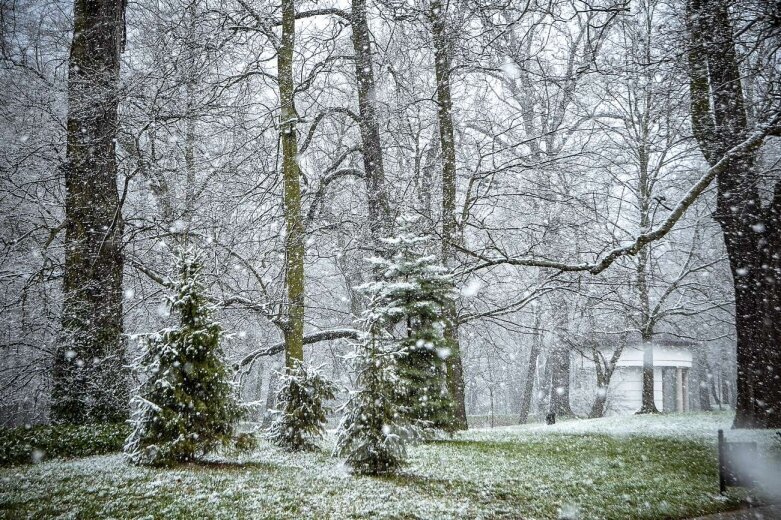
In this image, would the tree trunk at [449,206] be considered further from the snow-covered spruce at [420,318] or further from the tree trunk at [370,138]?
the tree trunk at [370,138]

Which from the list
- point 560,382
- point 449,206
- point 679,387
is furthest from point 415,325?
point 679,387

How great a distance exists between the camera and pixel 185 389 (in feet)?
23.6

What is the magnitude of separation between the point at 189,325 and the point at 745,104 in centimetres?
1111

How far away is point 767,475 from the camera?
765cm

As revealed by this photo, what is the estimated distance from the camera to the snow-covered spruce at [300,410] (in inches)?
352

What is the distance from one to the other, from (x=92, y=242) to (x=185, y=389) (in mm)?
4373

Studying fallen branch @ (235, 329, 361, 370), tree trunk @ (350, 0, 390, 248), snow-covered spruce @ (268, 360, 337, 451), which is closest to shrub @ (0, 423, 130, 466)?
snow-covered spruce @ (268, 360, 337, 451)

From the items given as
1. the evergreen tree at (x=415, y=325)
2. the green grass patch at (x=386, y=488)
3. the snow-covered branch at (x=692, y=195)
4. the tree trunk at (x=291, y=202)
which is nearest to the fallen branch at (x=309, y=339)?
the evergreen tree at (x=415, y=325)

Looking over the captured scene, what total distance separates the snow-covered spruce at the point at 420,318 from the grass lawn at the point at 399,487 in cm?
99

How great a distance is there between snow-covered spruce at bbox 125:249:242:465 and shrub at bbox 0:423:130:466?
6.42 feet

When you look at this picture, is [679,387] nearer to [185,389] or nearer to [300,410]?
[300,410]

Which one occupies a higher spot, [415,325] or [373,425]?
[415,325]

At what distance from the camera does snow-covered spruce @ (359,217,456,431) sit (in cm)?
1003

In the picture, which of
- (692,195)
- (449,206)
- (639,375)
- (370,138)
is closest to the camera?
(692,195)
